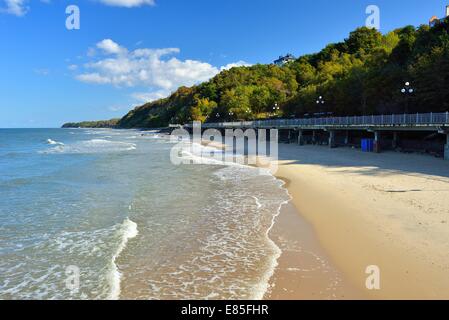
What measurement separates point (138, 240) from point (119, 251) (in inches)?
35.2

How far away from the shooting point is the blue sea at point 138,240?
273 inches

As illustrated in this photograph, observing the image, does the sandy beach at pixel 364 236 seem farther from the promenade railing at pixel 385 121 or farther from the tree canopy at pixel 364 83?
the tree canopy at pixel 364 83

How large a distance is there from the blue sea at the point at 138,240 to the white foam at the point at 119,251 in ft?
0.08

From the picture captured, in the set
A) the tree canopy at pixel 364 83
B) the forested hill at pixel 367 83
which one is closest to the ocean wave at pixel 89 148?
the tree canopy at pixel 364 83

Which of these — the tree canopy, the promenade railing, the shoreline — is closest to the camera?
the shoreline

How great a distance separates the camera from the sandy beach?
21.2 feet

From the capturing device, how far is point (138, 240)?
9602 millimetres

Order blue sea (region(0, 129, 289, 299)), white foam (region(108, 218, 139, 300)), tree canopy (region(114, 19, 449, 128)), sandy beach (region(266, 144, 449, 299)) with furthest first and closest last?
tree canopy (region(114, 19, 449, 128)) → blue sea (region(0, 129, 289, 299)) → white foam (region(108, 218, 139, 300)) → sandy beach (region(266, 144, 449, 299))

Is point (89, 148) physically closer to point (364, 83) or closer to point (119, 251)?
point (364, 83)

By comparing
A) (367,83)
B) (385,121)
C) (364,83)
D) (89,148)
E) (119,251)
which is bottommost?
(119,251)

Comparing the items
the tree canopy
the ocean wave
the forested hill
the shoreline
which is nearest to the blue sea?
the shoreline

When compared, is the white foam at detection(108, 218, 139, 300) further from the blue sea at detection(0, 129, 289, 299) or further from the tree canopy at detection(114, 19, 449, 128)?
the tree canopy at detection(114, 19, 449, 128)

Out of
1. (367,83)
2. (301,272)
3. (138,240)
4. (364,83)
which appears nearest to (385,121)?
(367,83)

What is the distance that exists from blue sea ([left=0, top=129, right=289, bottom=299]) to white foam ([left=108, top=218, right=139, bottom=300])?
0.08 ft
